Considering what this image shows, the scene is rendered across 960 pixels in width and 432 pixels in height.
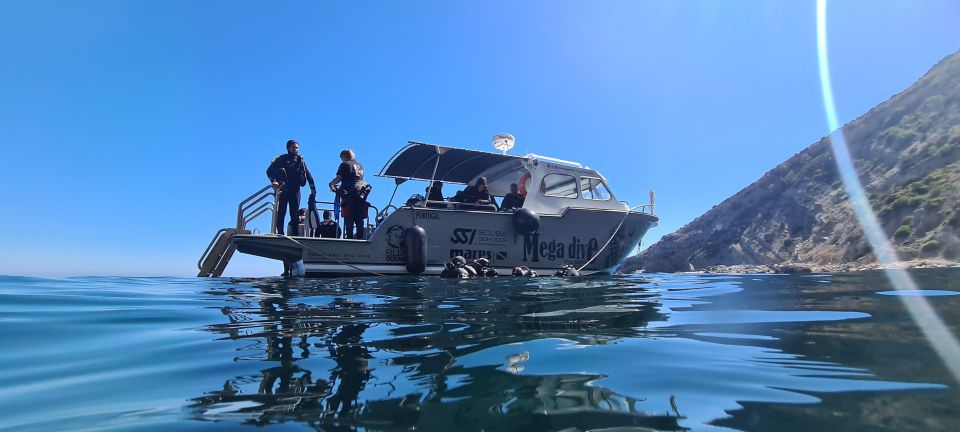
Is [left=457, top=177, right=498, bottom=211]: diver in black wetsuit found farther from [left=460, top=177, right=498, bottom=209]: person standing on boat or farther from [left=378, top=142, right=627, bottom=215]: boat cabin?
[left=378, top=142, right=627, bottom=215]: boat cabin

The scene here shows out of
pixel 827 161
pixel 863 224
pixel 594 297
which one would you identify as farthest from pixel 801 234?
pixel 594 297

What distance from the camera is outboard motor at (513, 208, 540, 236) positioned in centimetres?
938

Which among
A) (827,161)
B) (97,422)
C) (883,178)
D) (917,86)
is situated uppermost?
(917,86)

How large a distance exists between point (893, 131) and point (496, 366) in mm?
42374

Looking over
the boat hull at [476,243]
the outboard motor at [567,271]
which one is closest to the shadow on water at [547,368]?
the boat hull at [476,243]

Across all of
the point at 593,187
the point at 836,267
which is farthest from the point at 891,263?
the point at 593,187

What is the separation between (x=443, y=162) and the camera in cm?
1060

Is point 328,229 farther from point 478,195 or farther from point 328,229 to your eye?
point 478,195

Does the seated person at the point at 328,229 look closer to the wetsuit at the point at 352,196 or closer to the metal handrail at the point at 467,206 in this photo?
the wetsuit at the point at 352,196

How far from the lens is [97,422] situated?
1228 mm

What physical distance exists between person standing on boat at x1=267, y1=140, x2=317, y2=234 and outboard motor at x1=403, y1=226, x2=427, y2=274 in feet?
6.97

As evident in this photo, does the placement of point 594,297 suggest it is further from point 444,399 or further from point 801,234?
point 801,234

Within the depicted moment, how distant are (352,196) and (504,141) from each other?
13.0 ft

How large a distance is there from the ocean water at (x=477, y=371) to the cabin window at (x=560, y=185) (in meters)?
7.26
